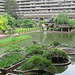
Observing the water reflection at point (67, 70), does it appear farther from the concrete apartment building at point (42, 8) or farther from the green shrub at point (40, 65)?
the concrete apartment building at point (42, 8)

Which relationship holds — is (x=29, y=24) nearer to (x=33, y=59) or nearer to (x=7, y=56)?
(x=7, y=56)

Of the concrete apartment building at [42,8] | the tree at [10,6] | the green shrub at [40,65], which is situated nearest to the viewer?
the green shrub at [40,65]

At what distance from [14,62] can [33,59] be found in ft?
8.93

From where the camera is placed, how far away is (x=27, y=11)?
100062mm

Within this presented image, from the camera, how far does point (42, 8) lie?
316 ft

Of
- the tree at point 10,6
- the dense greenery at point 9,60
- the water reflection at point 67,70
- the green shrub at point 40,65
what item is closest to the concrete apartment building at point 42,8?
the tree at point 10,6

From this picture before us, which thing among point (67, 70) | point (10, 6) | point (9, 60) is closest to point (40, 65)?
point (67, 70)

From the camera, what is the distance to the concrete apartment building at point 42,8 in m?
86.6

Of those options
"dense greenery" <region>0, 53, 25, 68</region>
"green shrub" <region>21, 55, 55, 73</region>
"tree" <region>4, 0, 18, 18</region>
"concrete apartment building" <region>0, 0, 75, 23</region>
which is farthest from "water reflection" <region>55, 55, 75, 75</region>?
"concrete apartment building" <region>0, 0, 75, 23</region>

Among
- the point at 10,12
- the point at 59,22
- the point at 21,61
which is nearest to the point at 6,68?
the point at 21,61

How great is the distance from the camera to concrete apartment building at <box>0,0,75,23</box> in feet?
284

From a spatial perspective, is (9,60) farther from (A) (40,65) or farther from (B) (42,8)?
(B) (42,8)

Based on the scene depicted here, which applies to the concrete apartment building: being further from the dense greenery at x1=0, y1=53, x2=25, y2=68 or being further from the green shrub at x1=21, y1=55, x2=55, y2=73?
the green shrub at x1=21, y1=55, x2=55, y2=73

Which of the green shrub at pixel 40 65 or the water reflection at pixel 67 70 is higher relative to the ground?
the green shrub at pixel 40 65
